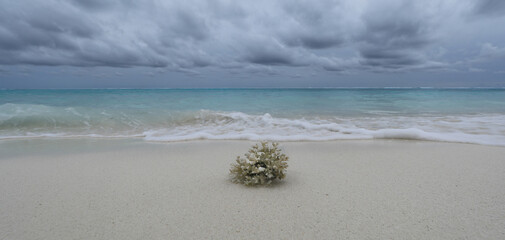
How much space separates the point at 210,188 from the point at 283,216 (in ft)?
3.36

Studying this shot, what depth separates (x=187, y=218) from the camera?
2170mm

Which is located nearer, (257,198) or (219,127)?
(257,198)

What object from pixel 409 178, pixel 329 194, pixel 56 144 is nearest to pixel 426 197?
pixel 409 178

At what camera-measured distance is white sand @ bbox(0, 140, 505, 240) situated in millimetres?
1977

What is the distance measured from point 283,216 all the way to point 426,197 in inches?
61.5

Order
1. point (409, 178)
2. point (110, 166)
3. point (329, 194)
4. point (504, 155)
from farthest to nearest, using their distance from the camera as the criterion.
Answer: point (504, 155)
point (110, 166)
point (409, 178)
point (329, 194)

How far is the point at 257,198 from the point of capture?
255 cm

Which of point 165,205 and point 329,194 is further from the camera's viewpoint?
point 329,194

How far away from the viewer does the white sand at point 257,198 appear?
77.8 inches

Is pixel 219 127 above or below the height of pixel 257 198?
below

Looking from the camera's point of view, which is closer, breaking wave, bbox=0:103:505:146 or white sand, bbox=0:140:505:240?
white sand, bbox=0:140:505:240

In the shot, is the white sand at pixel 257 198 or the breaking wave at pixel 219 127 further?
the breaking wave at pixel 219 127

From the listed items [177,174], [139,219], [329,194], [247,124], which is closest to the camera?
[139,219]

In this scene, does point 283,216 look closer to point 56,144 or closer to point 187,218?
point 187,218
